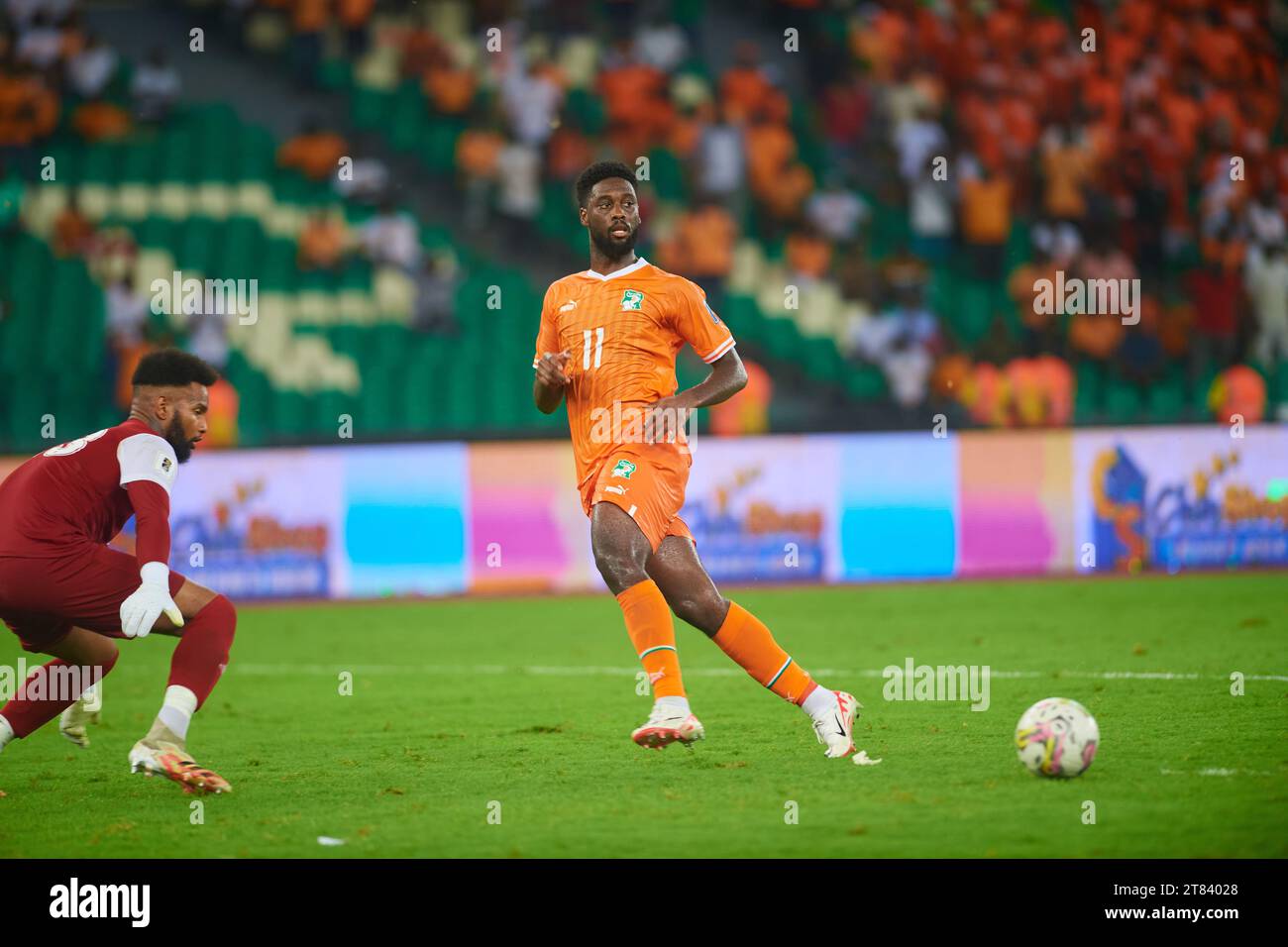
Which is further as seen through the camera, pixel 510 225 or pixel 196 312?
pixel 510 225

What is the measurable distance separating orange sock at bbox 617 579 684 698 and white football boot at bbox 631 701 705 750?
16 cm

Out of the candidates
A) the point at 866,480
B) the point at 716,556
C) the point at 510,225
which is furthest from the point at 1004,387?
the point at 510,225

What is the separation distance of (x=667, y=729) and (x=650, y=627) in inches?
19.2

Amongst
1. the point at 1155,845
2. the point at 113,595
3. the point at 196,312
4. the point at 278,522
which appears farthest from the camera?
the point at 196,312

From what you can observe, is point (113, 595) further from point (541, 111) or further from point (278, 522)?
point (541, 111)

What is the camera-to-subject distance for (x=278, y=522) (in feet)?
46.8

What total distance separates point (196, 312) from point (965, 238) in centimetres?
849

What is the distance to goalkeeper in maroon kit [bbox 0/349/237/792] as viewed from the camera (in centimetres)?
617

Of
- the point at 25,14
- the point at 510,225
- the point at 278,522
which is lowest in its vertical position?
Answer: the point at 278,522

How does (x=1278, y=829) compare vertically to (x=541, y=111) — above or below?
below

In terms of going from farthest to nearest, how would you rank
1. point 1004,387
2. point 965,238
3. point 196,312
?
point 965,238, point 196,312, point 1004,387

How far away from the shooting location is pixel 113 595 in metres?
6.34

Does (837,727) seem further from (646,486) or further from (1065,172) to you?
(1065,172)

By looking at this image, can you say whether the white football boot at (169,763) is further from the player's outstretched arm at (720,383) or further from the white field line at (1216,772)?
the white field line at (1216,772)
